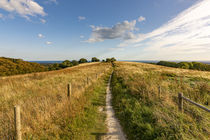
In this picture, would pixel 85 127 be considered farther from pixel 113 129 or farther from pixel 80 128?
pixel 113 129

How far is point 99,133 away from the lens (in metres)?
3.89

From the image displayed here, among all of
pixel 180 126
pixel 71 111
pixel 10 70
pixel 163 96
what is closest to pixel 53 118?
pixel 71 111

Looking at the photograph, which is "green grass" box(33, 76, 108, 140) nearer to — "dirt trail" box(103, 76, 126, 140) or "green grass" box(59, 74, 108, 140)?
"green grass" box(59, 74, 108, 140)

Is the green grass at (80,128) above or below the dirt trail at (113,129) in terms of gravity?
above

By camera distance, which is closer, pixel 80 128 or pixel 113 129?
pixel 80 128

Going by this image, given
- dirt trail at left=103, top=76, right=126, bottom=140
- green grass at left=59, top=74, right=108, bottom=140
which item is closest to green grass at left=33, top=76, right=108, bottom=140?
green grass at left=59, top=74, right=108, bottom=140

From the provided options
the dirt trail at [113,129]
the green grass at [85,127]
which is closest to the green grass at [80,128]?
the green grass at [85,127]

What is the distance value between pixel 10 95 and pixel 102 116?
289 inches

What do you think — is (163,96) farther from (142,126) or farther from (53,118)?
(53,118)

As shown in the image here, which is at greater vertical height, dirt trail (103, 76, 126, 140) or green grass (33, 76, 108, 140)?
green grass (33, 76, 108, 140)

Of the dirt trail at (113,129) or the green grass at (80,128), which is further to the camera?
the dirt trail at (113,129)

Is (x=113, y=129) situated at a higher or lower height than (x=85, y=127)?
lower

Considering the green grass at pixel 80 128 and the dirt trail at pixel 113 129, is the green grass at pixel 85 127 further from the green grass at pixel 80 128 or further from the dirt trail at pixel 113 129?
the dirt trail at pixel 113 129

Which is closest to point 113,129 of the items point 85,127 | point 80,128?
point 85,127
